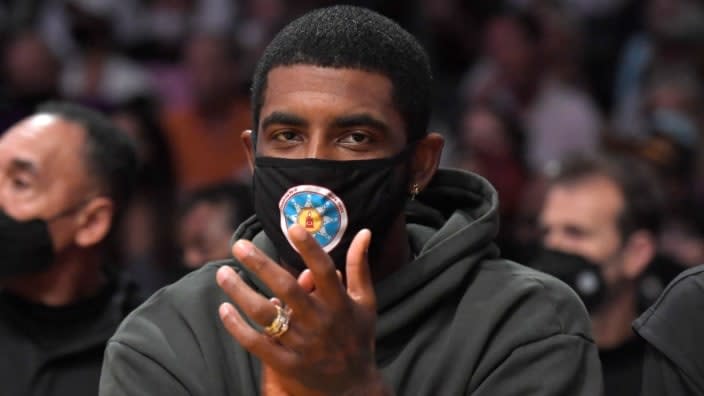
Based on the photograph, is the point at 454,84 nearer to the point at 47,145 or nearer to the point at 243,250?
the point at 47,145

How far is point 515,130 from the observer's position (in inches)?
281

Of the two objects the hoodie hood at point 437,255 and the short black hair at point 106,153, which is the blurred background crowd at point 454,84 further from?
the hoodie hood at point 437,255

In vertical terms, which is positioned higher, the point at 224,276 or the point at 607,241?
the point at 224,276

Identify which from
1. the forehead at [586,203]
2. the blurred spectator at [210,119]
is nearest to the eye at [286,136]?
the forehead at [586,203]

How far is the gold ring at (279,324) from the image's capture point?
7.99 feet

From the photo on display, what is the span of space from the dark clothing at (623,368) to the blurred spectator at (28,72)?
411cm

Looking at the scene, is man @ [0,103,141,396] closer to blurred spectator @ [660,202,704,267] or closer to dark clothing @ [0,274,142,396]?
dark clothing @ [0,274,142,396]

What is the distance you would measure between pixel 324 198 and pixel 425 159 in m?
0.36

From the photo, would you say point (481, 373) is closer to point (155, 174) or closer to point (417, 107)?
point (417, 107)

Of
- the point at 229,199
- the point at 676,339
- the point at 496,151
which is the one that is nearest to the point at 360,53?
the point at 676,339

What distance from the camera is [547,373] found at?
279cm

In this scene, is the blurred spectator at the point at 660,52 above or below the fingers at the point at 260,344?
below

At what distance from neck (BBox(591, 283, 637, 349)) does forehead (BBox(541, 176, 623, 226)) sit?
259 millimetres

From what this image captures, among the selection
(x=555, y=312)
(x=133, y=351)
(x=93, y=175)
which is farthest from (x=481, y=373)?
(x=93, y=175)
